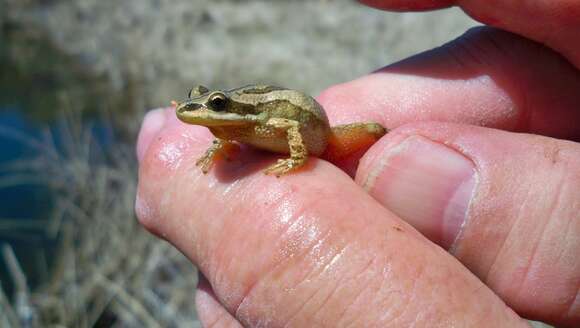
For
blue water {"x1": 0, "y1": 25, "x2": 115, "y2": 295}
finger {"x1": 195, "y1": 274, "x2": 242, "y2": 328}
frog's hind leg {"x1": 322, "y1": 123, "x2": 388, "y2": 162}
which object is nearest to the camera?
frog's hind leg {"x1": 322, "y1": 123, "x2": 388, "y2": 162}

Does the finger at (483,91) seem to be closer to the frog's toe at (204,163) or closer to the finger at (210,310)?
the frog's toe at (204,163)

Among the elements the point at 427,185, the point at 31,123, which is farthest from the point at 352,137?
the point at 31,123

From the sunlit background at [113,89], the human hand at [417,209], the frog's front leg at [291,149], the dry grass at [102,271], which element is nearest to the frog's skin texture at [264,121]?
the frog's front leg at [291,149]

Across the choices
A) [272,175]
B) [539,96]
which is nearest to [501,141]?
[539,96]

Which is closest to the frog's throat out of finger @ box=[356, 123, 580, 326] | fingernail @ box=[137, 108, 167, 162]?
finger @ box=[356, 123, 580, 326]

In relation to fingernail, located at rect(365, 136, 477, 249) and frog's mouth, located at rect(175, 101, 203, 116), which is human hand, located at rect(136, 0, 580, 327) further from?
frog's mouth, located at rect(175, 101, 203, 116)

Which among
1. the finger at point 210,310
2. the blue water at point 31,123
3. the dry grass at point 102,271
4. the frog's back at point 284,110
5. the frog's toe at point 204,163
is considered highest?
the frog's back at point 284,110
